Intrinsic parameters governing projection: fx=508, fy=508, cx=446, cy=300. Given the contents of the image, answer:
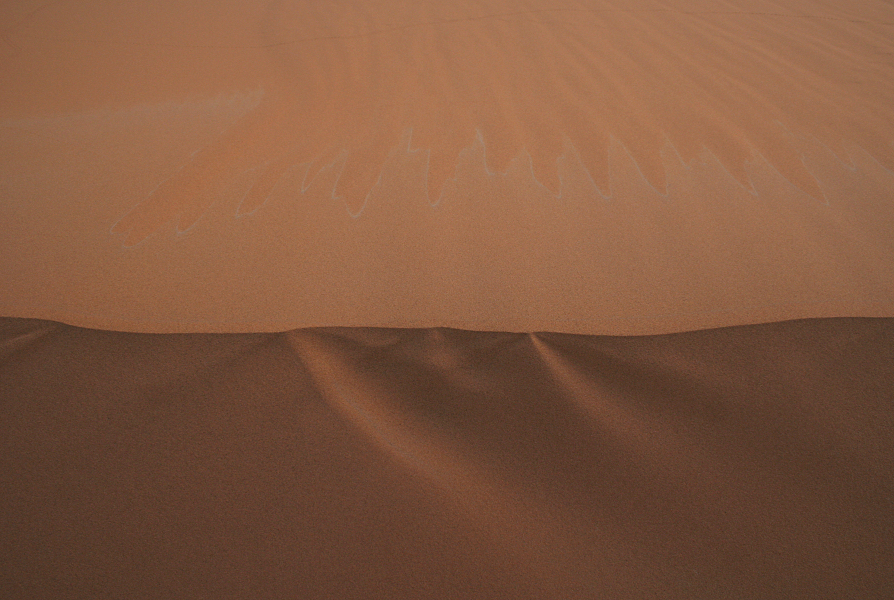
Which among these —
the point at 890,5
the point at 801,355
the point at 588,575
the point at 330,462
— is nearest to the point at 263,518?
the point at 330,462

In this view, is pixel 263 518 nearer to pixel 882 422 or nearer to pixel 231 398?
pixel 231 398

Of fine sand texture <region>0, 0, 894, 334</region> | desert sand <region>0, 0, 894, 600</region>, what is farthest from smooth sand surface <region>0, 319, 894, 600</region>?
fine sand texture <region>0, 0, 894, 334</region>

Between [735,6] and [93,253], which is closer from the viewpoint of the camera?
[93,253]

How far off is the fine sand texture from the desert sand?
0.04 ft

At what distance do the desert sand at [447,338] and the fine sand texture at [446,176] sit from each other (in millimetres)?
13

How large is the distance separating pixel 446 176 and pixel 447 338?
0.78m

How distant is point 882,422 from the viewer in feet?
3.30

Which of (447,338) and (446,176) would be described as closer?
(447,338)

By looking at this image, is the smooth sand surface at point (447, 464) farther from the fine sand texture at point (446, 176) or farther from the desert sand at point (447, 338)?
the fine sand texture at point (446, 176)

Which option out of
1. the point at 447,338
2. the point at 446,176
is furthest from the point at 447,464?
the point at 446,176

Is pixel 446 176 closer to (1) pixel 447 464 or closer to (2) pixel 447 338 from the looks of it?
(2) pixel 447 338

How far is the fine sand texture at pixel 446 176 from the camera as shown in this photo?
1.32 meters

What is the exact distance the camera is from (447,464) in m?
0.94

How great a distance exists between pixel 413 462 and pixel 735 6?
4024 millimetres
